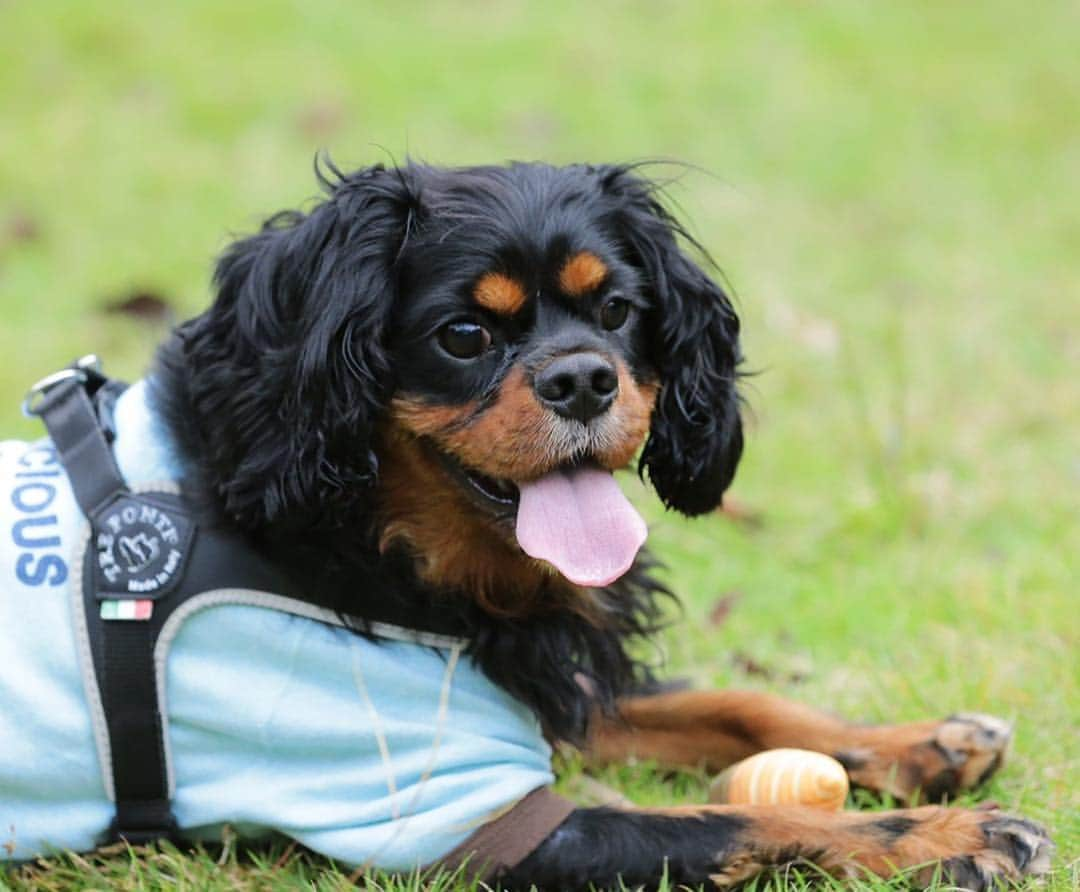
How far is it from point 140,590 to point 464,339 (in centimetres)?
79

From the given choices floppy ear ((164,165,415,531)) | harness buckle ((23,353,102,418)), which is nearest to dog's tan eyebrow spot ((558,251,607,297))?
floppy ear ((164,165,415,531))

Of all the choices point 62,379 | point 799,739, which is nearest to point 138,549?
point 62,379

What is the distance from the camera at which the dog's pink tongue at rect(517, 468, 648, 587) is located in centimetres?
275

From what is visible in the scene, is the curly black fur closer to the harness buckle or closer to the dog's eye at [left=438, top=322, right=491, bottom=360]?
the dog's eye at [left=438, top=322, right=491, bottom=360]

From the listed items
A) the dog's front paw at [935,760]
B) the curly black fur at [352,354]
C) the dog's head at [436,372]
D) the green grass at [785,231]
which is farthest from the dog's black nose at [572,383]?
the dog's front paw at [935,760]

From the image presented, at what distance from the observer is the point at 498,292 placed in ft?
9.22

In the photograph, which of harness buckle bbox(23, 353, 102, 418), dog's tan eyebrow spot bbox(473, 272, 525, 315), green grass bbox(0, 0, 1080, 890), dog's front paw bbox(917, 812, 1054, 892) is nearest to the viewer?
dog's front paw bbox(917, 812, 1054, 892)

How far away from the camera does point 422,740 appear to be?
110 inches

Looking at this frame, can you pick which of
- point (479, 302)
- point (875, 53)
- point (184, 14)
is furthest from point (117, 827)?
point (875, 53)

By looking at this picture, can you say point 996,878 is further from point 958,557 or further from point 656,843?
point 958,557

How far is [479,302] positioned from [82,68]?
25.6ft

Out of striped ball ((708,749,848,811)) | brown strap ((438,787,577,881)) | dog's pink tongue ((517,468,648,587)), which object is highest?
dog's pink tongue ((517,468,648,587))

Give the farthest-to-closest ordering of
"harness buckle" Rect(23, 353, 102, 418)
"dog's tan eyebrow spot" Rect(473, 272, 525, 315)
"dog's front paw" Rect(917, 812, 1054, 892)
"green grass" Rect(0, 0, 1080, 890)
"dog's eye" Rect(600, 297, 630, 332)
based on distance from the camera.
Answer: "green grass" Rect(0, 0, 1080, 890), "harness buckle" Rect(23, 353, 102, 418), "dog's eye" Rect(600, 297, 630, 332), "dog's tan eyebrow spot" Rect(473, 272, 525, 315), "dog's front paw" Rect(917, 812, 1054, 892)

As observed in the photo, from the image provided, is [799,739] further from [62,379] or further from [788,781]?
[62,379]
